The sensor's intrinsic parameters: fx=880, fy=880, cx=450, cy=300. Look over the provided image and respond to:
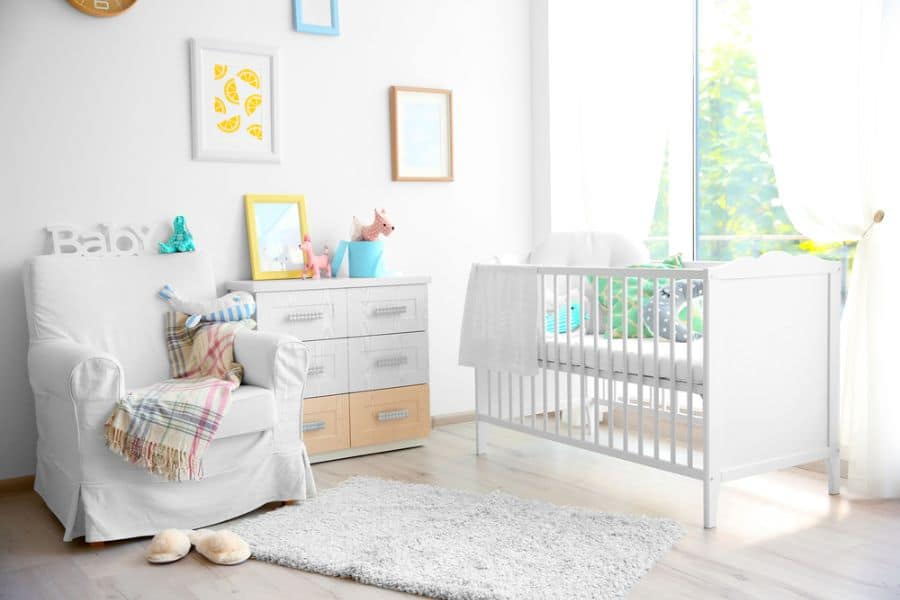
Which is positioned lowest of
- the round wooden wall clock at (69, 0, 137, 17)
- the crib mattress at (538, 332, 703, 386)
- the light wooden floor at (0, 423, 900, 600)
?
the light wooden floor at (0, 423, 900, 600)

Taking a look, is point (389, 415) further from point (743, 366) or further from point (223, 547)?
point (743, 366)

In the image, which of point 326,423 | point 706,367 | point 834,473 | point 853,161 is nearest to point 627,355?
point 706,367

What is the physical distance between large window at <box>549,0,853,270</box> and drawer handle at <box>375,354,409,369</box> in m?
1.20

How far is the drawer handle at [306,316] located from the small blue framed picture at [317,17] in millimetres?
1176

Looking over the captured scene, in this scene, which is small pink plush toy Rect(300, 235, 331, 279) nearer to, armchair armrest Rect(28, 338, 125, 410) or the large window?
armchair armrest Rect(28, 338, 125, 410)

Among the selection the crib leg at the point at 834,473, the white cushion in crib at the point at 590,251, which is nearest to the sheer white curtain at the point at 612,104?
the white cushion in crib at the point at 590,251

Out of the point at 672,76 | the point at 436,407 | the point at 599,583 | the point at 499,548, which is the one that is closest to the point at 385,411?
the point at 436,407

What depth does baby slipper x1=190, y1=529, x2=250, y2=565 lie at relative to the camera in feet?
7.64

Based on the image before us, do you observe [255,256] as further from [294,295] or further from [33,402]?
[33,402]

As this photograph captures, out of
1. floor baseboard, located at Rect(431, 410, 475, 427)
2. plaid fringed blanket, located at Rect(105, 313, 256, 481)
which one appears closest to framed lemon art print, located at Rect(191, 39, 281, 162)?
plaid fringed blanket, located at Rect(105, 313, 256, 481)

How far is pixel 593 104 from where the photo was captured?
4.09m

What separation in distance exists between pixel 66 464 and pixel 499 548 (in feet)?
4.24

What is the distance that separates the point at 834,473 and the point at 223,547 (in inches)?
75.5

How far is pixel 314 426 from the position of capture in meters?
3.36
